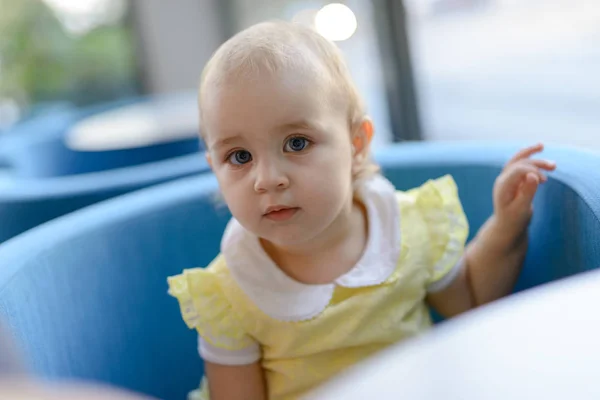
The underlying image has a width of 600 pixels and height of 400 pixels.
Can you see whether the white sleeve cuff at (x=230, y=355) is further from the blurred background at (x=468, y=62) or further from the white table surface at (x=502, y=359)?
the blurred background at (x=468, y=62)

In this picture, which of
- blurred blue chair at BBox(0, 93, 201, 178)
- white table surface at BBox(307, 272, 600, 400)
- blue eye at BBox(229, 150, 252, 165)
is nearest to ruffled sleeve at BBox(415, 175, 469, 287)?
blue eye at BBox(229, 150, 252, 165)

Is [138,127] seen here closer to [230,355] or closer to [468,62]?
[468,62]

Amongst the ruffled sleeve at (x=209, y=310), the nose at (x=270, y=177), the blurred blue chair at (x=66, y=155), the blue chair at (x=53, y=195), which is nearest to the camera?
the nose at (x=270, y=177)

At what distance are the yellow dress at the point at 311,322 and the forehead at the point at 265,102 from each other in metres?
0.18

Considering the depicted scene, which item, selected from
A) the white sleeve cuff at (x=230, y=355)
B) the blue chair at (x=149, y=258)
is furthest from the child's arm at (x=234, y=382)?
the blue chair at (x=149, y=258)

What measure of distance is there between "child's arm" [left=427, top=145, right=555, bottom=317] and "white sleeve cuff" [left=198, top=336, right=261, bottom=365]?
20 cm

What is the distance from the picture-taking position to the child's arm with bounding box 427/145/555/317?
0.72m

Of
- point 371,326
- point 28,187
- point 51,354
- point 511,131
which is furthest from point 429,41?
point 51,354

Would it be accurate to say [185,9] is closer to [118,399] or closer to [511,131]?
[511,131]

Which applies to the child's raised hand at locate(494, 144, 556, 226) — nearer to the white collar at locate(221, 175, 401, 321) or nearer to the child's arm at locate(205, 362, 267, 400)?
the white collar at locate(221, 175, 401, 321)

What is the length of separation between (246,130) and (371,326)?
0.77 ft

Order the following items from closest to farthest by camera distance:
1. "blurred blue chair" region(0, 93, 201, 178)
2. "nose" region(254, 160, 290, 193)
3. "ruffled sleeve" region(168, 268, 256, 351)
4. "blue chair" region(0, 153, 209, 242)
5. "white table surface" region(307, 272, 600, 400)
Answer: "white table surface" region(307, 272, 600, 400), "nose" region(254, 160, 290, 193), "ruffled sleeve" region(168, 268, 256, 351), "blue chair" region(0, 153, 209, 242), "blurred blue chair" region(0, 93, 201, 178)

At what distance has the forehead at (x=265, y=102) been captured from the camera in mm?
646

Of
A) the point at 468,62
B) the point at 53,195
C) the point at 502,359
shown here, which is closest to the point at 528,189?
the point at 502,359
